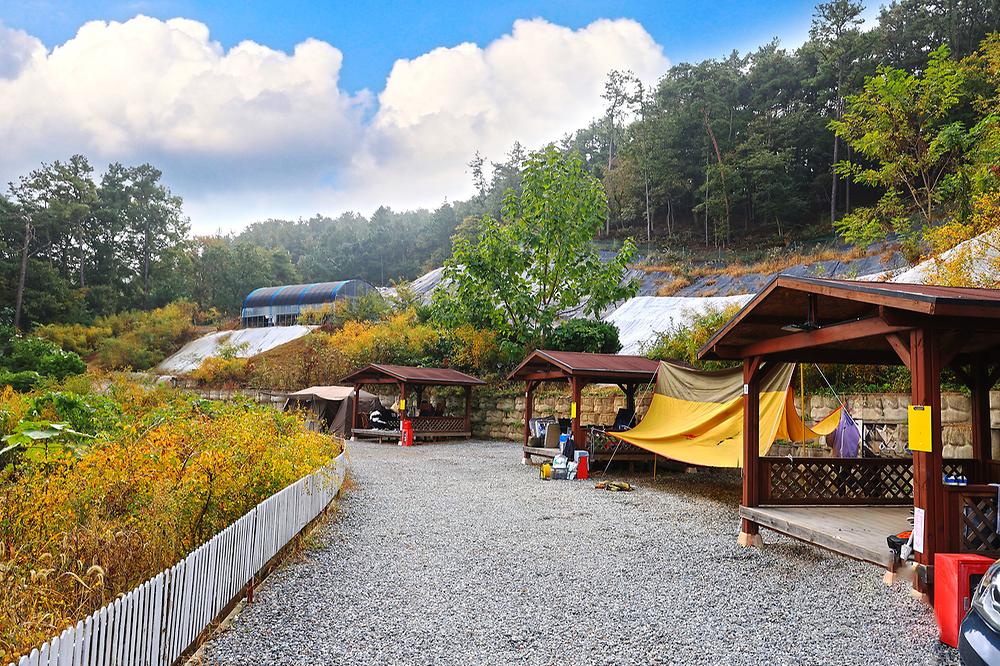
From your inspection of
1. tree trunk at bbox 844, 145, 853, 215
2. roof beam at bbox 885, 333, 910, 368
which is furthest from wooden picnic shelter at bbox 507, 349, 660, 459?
tree trunk at bbox 844, 145, 853, 215

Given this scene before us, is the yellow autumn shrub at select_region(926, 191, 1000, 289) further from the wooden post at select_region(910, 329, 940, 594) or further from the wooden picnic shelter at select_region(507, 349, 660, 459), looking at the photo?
the wooden post at select_region(910, 329, 940, 594)

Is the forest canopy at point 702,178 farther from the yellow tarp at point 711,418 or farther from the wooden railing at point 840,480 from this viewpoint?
the wooden railing at point 840,480

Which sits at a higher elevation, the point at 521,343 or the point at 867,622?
the point at 521,343

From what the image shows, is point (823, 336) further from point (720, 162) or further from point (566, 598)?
point (720, 162)

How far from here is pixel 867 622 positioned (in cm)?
428

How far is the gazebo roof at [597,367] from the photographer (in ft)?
39.3

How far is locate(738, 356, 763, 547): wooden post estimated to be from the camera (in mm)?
6539

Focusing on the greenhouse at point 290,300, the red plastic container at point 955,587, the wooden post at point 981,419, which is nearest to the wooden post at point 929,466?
the red plastic container at point 955,587

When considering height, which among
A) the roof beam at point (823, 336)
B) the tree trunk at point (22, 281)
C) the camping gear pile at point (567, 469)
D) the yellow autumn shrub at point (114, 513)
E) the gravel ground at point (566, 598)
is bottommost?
the gravel ground at point (566, 598)

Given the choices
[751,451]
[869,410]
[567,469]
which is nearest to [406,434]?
[567,469]

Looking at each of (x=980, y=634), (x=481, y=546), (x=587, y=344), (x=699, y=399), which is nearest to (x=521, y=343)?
(x=587, y=344)

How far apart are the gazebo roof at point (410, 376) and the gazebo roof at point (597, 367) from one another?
4.83m

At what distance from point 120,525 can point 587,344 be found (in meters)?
16.8

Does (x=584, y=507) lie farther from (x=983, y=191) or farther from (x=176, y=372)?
(x=176, y=372)
